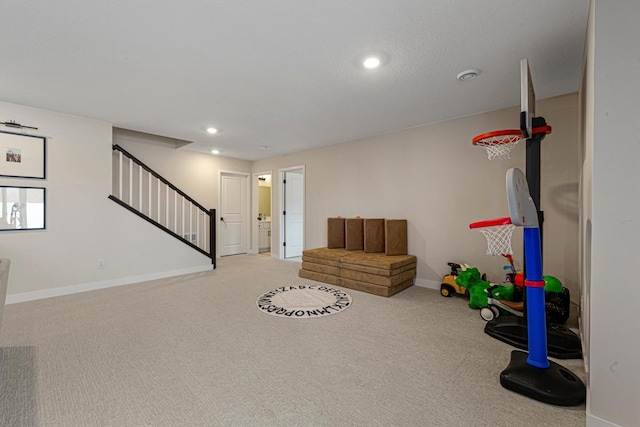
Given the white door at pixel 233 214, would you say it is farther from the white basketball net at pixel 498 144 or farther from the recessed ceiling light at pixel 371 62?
the white basketball net at pixel 498 144

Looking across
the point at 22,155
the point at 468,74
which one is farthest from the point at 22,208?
the point at 468,74

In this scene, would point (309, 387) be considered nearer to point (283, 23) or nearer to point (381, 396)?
point (381, 396)

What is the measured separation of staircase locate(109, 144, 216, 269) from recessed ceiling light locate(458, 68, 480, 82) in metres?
4.78

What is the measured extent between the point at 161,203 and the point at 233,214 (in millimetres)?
1821

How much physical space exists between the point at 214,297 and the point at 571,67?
15.3ft

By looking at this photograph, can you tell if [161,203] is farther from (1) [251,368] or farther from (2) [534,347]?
(2) [534,347]

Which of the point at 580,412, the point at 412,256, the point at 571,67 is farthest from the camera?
the point at 412,256

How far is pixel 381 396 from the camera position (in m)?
1.73

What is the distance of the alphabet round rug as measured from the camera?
3135 millimetres

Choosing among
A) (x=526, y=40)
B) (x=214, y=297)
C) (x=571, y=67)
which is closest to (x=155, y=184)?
(x=214, y=297)

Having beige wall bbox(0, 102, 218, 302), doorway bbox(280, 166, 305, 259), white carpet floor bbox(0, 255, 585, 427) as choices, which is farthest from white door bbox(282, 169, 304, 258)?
white carpet floor bbox(0, 255, 585, 427)

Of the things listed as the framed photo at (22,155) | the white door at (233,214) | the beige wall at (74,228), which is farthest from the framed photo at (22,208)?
the white door at (233,214)

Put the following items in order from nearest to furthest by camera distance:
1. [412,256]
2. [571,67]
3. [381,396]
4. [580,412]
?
1. [580,412]
2. [381,396]
3. [571,67]
4. [412,256]

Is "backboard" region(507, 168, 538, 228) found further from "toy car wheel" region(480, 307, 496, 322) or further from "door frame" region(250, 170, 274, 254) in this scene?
"door frame" region(250, 170, 274, 254)
